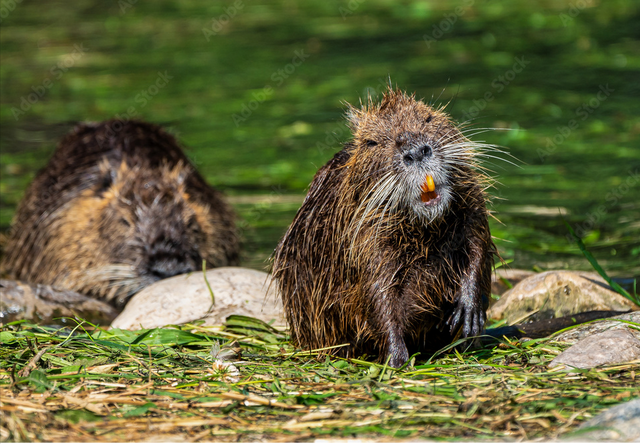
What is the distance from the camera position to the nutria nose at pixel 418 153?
311 centimetres

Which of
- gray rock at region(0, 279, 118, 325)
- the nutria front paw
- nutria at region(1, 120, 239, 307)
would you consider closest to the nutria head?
the nutria front paw

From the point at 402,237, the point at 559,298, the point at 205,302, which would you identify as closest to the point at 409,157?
the point at 402,237

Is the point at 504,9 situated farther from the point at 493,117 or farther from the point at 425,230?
the point at 425,230

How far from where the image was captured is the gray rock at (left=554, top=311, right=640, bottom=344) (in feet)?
11.7

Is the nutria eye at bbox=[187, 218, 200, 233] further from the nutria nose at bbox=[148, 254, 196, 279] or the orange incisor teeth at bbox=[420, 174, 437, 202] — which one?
the orange incisor teeth at bbox=[420, 174, 437, 202]

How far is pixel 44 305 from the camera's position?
16.6 feet

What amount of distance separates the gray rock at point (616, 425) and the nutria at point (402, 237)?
2.65 feet

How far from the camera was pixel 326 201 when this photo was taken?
3.59 metres

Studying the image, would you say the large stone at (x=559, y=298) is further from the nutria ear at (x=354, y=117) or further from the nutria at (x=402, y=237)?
the nutria ear at (x=354, y=117)

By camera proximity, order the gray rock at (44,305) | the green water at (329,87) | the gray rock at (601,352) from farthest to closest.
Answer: the green water at (329,87), the gray rock at (44,305), the gray rock at (601,352)

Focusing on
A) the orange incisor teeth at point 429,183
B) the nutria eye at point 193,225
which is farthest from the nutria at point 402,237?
the nutria eye at point 193,225

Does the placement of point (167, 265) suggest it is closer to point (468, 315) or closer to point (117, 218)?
point (117, 218)

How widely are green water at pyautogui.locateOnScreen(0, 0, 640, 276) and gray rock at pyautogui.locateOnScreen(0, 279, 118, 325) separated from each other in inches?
54.7

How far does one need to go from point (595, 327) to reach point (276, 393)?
141 centimetres
